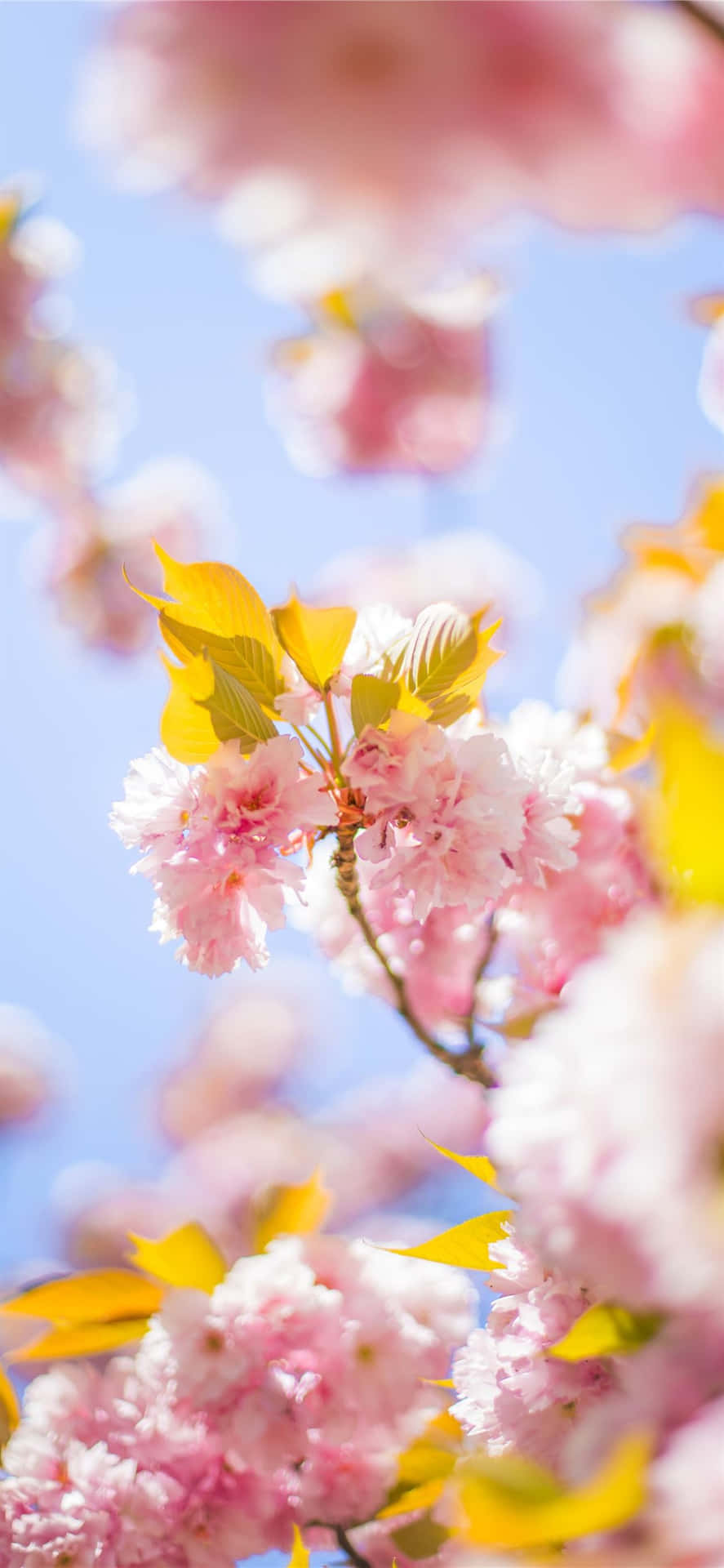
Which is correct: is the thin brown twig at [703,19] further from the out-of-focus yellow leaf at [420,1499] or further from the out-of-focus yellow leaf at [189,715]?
the out-of-focus yellow leaf at [420,1499]

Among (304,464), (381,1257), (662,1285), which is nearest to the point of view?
(662,1285)

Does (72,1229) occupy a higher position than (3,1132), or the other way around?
(3,1132)

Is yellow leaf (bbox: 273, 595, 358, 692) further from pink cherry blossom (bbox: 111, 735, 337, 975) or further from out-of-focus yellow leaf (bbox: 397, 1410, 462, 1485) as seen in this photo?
out-of-focus yellow leaf (bbox: 397, 1410, 462, 1485)

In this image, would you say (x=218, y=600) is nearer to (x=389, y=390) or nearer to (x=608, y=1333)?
(x=608, y=1333)

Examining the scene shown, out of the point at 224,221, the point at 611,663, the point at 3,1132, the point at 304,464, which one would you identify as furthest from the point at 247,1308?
the point at 3,1132

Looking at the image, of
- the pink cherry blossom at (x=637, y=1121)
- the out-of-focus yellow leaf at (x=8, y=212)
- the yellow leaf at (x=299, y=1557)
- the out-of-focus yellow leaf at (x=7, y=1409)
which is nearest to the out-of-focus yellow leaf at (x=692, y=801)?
the pink cherry blossom at (x=637, y=1121)

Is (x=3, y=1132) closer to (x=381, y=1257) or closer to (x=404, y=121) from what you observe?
(x=381, y=1257)
